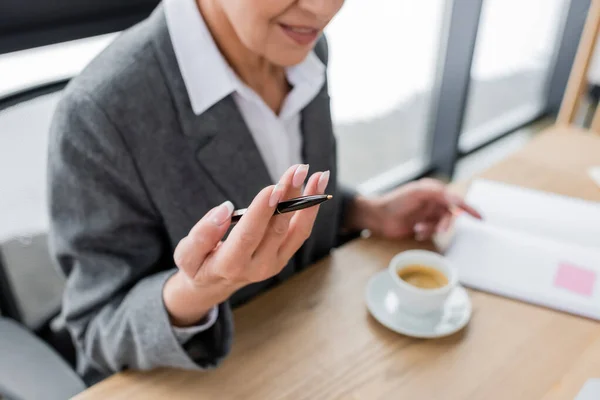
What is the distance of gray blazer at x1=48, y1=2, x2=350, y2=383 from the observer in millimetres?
646

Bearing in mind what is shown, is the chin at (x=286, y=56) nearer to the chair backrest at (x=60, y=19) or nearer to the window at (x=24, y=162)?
the window at (x=24, y=162)

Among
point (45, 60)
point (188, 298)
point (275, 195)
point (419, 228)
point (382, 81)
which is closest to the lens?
point (275, 195)

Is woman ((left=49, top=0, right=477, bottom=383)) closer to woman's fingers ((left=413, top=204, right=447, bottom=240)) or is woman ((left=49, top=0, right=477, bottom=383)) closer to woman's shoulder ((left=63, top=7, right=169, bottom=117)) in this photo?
woman's shoulder ((left=63, top=7, right=169, bottom=117))

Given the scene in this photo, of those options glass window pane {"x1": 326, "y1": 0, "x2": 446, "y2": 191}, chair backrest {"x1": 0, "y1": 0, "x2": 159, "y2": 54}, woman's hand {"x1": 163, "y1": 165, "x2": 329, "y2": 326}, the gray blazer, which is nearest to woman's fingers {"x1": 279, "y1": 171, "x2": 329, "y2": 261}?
woman's hand {"x1": 163, "y1": 165, "x2": 329, "y2": 326}

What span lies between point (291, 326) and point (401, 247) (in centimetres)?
27

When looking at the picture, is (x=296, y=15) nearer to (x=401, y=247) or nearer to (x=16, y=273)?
(x=401, y=247)

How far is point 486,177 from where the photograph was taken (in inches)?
42.9

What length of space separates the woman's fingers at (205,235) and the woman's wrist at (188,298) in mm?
60

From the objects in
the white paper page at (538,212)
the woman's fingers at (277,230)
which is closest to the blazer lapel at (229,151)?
the woman's fingers at (277,230)

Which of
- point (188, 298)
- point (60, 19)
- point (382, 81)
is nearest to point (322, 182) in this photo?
point (188, 298)

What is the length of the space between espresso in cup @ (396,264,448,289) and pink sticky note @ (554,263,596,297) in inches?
7.8

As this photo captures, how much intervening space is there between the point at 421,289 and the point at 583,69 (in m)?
1.03

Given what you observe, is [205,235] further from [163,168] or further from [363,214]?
[363,214]

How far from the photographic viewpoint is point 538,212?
974mm
